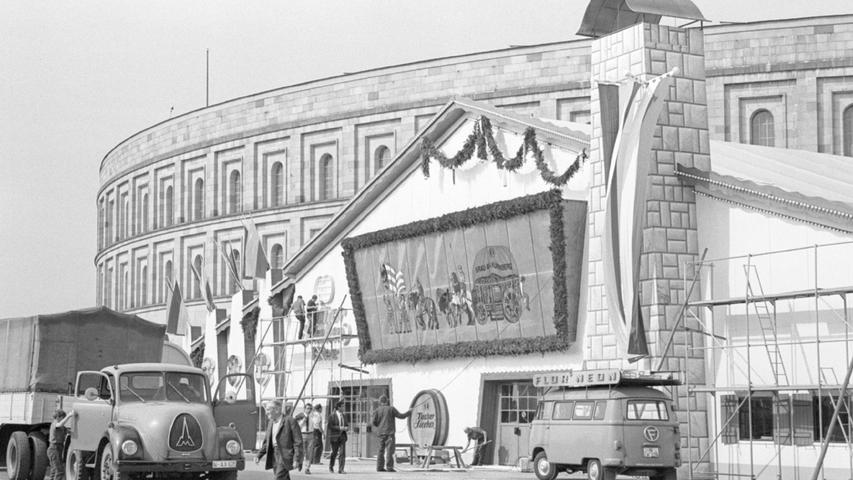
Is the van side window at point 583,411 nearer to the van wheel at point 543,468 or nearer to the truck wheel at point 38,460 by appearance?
the van wheel at point 543,468

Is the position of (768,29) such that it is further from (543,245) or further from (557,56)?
(543,245)

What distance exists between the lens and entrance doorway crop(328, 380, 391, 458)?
4062cm

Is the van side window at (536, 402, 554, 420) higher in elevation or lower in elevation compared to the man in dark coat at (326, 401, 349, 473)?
higher

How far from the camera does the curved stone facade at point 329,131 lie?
5909cm

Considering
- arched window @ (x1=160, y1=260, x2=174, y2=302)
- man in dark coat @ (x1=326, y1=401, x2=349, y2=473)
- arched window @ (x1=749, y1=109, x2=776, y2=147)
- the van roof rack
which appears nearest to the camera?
the van roof rack

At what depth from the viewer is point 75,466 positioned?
24812 millimetres

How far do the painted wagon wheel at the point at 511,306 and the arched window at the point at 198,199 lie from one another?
1891 inches

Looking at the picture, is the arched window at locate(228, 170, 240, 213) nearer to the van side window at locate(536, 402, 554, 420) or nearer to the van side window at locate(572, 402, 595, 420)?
the van side window at locate(536, 402, 554, 420)

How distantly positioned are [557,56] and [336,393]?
27.0m

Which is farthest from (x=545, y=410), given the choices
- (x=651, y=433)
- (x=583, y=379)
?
(x=651, y=433)

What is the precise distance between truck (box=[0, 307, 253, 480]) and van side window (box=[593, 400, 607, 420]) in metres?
8.76

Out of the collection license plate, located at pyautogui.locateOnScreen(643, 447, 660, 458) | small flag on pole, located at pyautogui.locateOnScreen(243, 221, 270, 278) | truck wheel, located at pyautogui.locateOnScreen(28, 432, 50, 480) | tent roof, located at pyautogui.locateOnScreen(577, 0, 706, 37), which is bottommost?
truck wheel, located at pyautogui.locateOnScreen(28, 432, 50, 480)

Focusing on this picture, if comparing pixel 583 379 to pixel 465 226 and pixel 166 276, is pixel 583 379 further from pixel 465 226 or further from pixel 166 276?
pixel 166 276

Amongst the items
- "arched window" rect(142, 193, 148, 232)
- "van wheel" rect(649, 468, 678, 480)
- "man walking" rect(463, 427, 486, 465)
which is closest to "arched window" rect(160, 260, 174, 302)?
"arched window" rect(142, 193, 148, 232)
